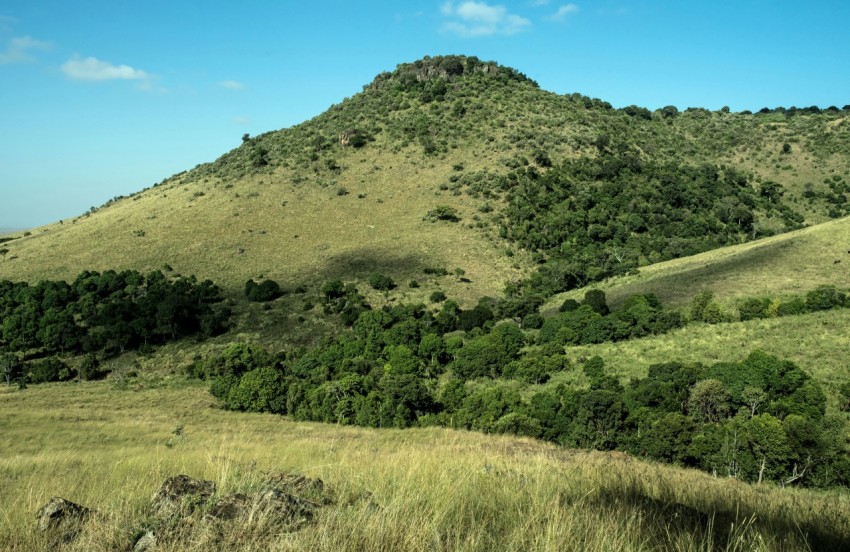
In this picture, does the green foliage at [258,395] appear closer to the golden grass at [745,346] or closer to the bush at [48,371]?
the bush at [48,371]

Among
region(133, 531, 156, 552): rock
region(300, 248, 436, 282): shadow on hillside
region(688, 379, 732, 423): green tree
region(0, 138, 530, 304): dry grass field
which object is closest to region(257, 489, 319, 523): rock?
region(133, 531, 156, 552): rock

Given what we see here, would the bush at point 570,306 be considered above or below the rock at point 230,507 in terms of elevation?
below

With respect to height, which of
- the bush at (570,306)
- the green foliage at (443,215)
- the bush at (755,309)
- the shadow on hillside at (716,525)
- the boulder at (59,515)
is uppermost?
the green foliage at (443,215)

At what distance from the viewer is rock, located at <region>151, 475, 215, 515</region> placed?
176 inches

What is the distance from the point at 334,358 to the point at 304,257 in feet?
97.8

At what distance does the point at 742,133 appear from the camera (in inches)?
4540

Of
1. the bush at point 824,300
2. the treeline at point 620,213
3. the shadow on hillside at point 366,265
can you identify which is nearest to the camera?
the bush at point 824,300

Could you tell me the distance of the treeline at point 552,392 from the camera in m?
22.3

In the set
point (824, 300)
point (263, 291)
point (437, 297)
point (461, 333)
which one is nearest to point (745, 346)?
point (824, 300)

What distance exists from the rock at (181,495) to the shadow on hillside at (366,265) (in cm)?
6020

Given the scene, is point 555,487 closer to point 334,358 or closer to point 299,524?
point 299,524

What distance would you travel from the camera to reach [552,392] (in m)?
34.2

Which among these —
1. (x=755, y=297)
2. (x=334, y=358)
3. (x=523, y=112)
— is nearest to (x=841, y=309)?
(x=755, y=297)

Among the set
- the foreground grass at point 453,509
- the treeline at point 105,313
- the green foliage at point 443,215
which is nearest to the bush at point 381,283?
the treeline at point 105,313
